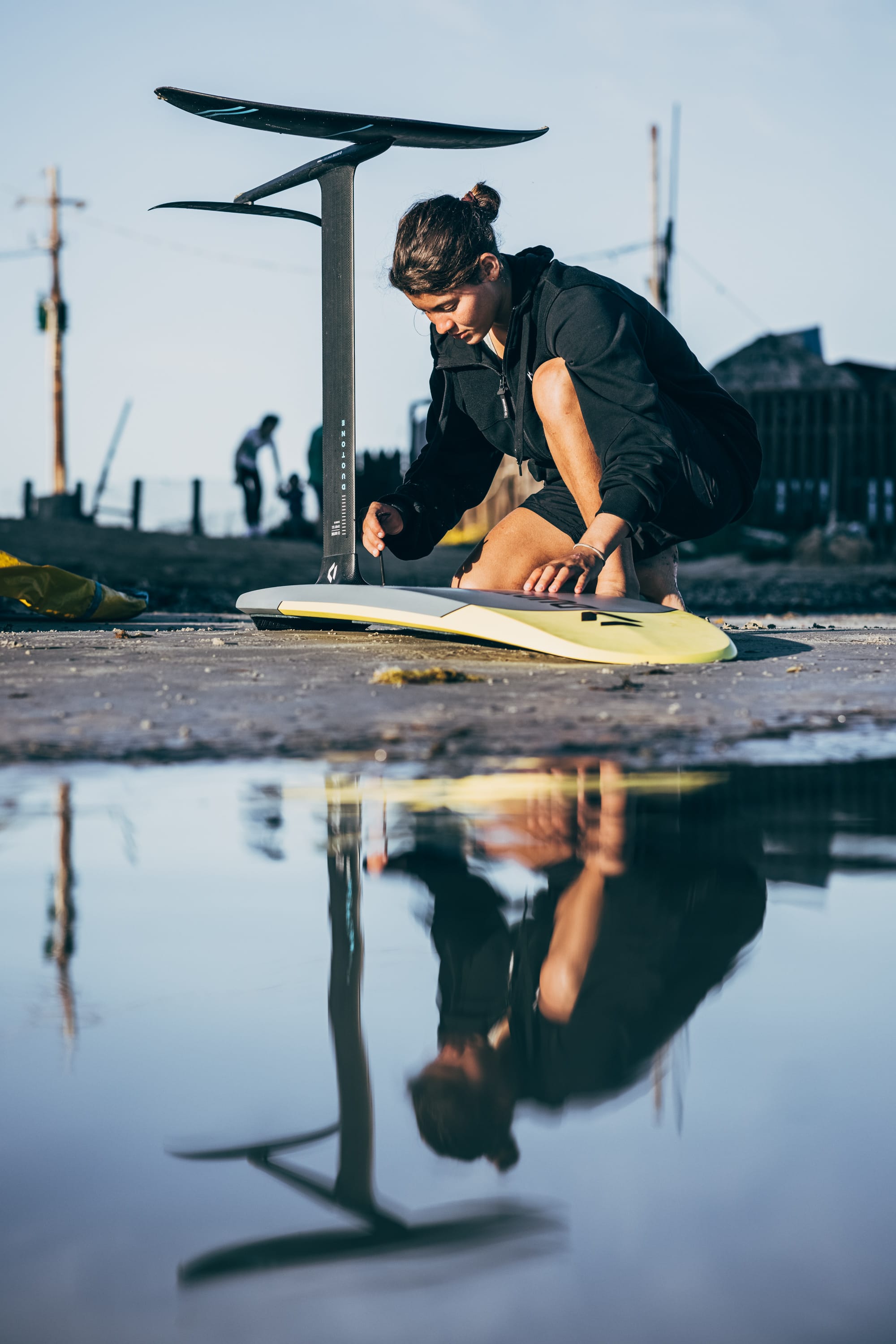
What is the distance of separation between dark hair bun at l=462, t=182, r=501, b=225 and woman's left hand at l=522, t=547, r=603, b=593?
111 cm

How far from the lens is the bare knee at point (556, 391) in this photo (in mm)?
3627

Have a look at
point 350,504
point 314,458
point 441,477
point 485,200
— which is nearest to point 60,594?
point 350,504

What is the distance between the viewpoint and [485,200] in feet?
12.4

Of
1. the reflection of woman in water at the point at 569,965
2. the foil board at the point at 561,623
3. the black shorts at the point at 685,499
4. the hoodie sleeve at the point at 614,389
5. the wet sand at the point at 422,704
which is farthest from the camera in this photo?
the black shorts at the point at 685,499

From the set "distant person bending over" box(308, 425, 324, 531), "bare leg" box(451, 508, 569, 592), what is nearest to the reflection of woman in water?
"bare leg" box(451, 508, 569, 592)

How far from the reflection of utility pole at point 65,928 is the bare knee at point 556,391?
7.98 ft

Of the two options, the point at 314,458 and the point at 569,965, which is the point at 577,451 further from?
the point at 314,458

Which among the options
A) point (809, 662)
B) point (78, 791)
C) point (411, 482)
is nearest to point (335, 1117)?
point (78, 791)

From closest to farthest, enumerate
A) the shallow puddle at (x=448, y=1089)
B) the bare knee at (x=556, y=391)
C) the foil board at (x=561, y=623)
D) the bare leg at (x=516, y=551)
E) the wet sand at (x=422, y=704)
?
the shallow puddle at (x=448, y=1089) → the wet sand at (x=422, y=704) → the foil board at (x=561, y=623) → the bare knee at (x=556, y=391) → the bare leg at (x=516, y=551)

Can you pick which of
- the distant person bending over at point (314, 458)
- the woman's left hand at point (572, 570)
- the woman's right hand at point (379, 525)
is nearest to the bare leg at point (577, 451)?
the woman's left hand at point (572, 570)

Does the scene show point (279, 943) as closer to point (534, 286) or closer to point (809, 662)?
point (809, 662)

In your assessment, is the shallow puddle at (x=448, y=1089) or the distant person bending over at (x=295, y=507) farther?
the distant person bending over at (x=295, y=507)

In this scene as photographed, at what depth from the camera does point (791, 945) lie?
3.39 feet

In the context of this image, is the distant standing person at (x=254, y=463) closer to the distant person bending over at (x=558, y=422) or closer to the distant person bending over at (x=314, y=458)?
the distant person bending over at (x=314, y=458)
